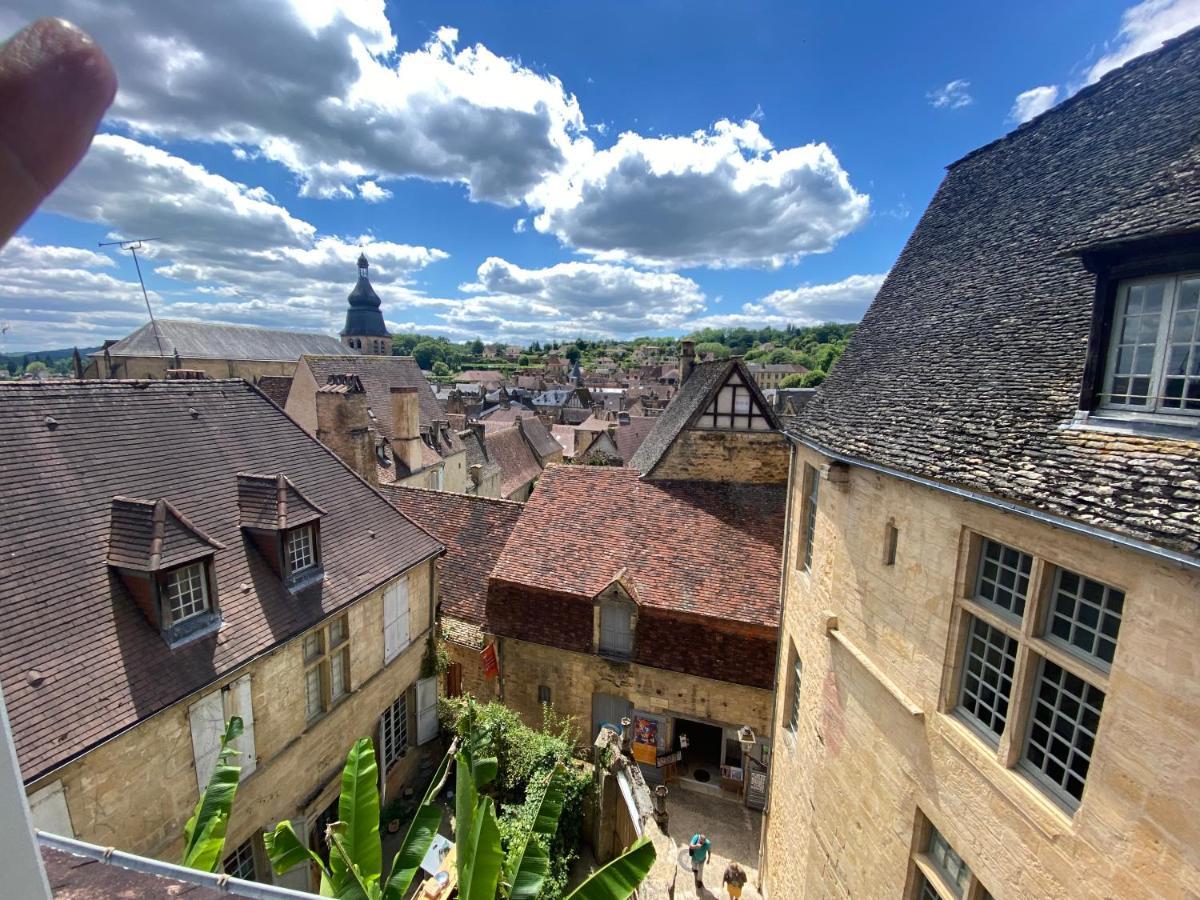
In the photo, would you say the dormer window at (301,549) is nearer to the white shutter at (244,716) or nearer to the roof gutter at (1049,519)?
the white shutter at (244,716)

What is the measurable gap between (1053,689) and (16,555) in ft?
46.5

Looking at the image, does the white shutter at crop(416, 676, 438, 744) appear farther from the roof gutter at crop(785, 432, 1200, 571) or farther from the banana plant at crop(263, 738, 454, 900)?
the roof gutter at crop(785, 432, 1200, 571)

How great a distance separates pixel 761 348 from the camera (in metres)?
191

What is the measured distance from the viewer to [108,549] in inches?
401

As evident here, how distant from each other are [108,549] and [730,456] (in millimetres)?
16025

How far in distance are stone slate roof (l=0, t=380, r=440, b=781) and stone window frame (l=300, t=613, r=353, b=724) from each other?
669 millimetres

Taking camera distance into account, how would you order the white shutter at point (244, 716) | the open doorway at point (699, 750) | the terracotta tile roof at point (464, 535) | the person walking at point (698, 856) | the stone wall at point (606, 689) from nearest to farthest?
1. the white shutter at point (244, 716)
2. the person walking at point (698, 856)
3. the stone wall at point (606, 689)
4. the open doorway at point (699, 750)
5. the terracotta tile roof at point (464, 535)

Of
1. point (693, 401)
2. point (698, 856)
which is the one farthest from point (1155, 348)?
point (693, 401)

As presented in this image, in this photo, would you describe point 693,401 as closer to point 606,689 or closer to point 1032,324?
point 606,689

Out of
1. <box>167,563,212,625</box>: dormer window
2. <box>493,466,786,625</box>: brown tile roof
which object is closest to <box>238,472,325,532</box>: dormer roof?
<box>167,563,212,625</box>: dormer window

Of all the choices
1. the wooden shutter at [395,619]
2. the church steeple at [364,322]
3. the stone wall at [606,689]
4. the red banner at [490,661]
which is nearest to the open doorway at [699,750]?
the stone wall at [606,689]

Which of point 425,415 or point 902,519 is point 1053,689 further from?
point 425,415

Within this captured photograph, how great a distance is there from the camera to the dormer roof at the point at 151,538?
999 centimetres

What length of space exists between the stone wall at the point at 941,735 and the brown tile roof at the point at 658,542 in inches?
159
